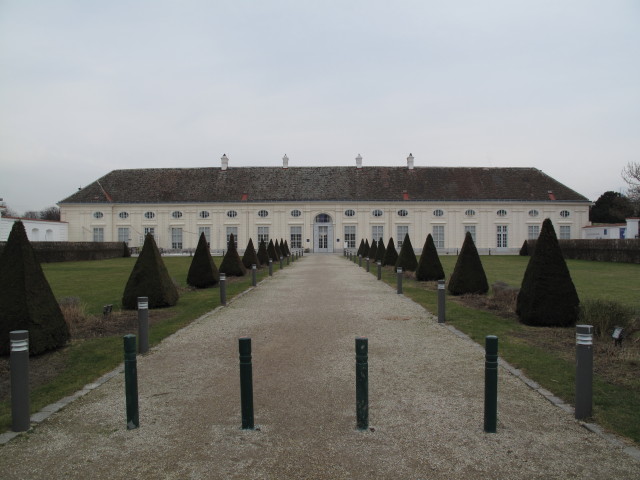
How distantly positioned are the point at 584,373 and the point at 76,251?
38082mm

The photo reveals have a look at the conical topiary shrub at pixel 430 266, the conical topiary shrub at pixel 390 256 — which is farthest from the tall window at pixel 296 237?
the conical topiary shrub at pixel 430 266

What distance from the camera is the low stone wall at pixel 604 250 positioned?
97.2 ft

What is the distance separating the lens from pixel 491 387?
173 inches

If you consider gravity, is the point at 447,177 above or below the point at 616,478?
above

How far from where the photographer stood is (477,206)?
48438mm

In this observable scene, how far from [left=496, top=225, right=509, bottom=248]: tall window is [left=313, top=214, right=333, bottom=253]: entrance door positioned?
16.0 m

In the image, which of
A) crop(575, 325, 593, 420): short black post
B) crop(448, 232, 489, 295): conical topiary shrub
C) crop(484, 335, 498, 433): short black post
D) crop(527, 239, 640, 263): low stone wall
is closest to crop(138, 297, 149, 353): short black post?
crop(484, 335, 498, 433): short black post

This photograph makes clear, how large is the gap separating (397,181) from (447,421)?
46.5 m

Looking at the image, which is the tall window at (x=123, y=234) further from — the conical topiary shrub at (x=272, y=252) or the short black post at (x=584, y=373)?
the short black post at (x=584, y=373)

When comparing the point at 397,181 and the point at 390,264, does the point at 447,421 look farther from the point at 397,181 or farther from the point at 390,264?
the point at 397,181

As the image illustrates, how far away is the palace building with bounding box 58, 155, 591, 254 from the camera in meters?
48.2

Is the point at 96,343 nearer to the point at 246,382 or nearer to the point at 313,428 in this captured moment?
the point at 246,382

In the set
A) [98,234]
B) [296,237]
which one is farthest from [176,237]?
[296,237]

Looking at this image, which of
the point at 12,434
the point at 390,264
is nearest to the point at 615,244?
the point at 390,264
